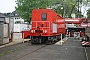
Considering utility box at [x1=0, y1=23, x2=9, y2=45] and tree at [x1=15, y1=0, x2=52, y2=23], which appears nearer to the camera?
utility box at [x1=0, y1=23, x2=9, y2=45]

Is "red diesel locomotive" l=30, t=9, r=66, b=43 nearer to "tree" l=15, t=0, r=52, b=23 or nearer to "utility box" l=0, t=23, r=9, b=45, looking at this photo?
"utility box" l=0, t=23, r=9, b=45

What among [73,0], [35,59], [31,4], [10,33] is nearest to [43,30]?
[10,33]

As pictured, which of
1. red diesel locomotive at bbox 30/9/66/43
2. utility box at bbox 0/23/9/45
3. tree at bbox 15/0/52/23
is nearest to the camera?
utility box at bbox 0/23/9/45

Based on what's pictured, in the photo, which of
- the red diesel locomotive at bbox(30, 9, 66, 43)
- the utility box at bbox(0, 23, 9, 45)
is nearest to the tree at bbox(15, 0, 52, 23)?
the red diesel locomotive at bbox(30, 9, 66, 43)

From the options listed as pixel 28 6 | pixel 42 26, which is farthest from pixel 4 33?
pixel 28 6

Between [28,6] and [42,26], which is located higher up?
[28,6]

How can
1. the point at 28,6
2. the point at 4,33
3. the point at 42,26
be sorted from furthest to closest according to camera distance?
the point at 28,6 < the point at 42,26 < the point at 4,33

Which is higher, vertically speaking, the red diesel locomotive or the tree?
the tree

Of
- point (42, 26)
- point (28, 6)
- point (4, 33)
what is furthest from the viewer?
point (28, 6)

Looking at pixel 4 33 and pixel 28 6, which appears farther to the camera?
pixel 28 6

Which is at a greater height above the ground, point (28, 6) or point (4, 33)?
point (28, 6)

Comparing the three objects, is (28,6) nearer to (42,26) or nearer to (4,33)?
(42,26)

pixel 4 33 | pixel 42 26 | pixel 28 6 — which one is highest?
pixel 28 6

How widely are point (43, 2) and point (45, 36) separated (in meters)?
42.0
